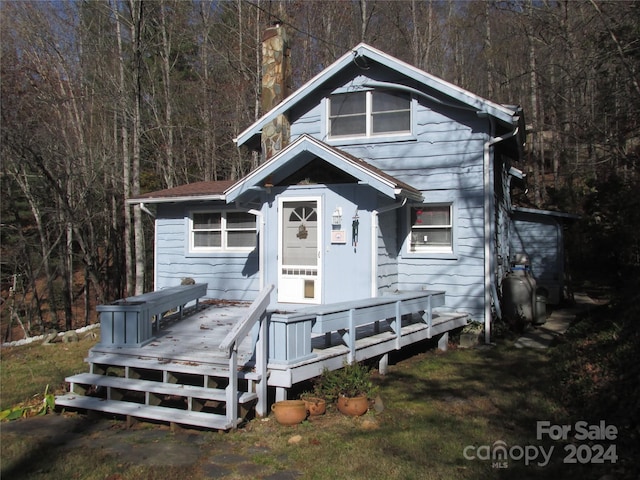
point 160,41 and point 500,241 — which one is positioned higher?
point 160,41

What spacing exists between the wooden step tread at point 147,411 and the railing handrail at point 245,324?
787 millimetres

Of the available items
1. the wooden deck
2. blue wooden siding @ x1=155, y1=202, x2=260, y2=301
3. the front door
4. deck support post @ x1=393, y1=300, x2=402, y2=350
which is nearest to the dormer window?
the front door

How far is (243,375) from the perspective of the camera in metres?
6.34

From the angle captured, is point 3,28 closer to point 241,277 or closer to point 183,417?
point 241,277

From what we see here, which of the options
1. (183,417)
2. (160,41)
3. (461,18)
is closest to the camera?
(183,417)

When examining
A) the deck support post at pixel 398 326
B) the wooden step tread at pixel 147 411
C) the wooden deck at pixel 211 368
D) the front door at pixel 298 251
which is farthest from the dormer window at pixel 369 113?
the wooden step tread at pixel 147 411

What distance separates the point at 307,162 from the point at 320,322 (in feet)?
14.8

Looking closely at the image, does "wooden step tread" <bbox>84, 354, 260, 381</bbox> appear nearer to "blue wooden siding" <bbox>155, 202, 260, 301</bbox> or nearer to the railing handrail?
the railing handrail

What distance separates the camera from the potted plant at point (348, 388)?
6.34 m

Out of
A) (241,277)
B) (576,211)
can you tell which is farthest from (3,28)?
(576,211)

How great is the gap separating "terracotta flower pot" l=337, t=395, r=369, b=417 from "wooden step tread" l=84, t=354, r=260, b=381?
105 cm

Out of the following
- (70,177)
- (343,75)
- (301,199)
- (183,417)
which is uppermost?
(343,75)

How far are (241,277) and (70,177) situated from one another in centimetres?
845

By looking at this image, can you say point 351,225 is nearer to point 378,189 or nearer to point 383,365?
point 378,189
